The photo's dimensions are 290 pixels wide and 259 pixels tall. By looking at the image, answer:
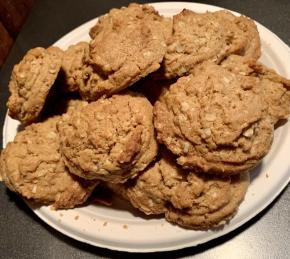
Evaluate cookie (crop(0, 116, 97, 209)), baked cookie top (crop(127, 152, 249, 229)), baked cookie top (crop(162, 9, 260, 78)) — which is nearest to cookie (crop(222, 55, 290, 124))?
baked cookie top (crop(162, 9, 260, 78))

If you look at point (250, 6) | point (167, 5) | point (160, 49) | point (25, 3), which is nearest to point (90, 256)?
point (160, 49)

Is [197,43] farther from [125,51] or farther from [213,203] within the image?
[213,203]

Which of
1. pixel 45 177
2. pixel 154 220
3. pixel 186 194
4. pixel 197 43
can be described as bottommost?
pixel 154 220

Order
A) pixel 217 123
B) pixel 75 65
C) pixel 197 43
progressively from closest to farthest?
pixel 217 123
pixel 197 43
pixel 75 65

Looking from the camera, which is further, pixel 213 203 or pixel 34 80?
pixel 34 80

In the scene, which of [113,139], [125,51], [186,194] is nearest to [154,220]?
[186,194]

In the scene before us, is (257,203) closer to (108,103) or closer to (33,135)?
(108,103)

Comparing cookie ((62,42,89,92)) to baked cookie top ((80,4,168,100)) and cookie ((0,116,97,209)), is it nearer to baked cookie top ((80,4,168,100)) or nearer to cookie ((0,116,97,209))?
baked cookie top ((80,4,168,100))

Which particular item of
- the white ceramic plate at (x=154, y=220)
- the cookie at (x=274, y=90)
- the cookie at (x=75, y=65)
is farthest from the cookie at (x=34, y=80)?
the cookie at (x=274, y=90)
